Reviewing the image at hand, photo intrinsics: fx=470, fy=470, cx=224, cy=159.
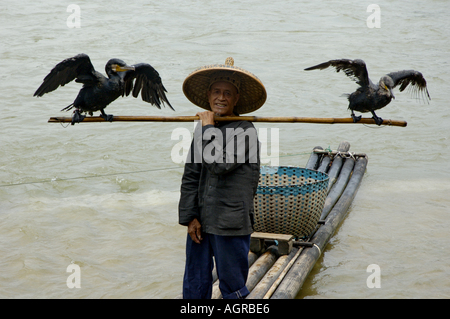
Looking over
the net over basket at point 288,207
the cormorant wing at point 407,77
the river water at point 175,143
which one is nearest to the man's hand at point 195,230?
the net over basket at point 288,207

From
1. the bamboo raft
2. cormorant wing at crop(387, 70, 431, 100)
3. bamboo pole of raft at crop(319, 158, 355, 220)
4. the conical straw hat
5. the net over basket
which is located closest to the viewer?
the conical straw hat

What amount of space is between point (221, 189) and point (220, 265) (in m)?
0.37

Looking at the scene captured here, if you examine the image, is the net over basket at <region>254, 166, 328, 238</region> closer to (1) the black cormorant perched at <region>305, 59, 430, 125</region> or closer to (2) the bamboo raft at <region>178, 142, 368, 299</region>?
(2) the bamboo raft at <region>178, 142, 368, 299</region>

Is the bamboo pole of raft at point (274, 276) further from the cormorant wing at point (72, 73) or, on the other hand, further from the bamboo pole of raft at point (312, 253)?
the cormorant wing at point (72, 73)

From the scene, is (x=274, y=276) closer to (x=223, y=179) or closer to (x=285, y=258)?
(x=285, y=258)

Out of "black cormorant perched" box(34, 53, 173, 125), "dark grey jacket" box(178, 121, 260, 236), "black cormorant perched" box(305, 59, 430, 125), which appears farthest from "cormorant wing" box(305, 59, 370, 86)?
"black cormorant perched" box(34, 53, 173, 125)

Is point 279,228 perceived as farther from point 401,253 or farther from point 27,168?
point 27,168

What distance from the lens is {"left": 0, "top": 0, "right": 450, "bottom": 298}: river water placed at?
3580 millimetres

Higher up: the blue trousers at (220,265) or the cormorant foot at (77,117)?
the cormorant foot at (77,117)

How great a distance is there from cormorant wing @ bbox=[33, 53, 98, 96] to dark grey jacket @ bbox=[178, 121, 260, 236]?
0.66m

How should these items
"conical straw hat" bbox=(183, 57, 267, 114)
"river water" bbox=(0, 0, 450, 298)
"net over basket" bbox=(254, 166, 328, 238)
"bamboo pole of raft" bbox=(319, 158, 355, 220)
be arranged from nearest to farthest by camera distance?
"conical straw hat" bbox=(183, 57, 267, 114) → "net over basket" bbox=(254, 166, 328, 238) → "river water" bbox=(0, 0, 450, 298) → "bamboo pole of raft" bbox=(319, 158, 355, 220)

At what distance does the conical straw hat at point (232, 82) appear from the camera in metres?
2.27

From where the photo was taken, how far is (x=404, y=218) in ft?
14.7

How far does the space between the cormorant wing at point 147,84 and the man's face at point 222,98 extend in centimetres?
53
